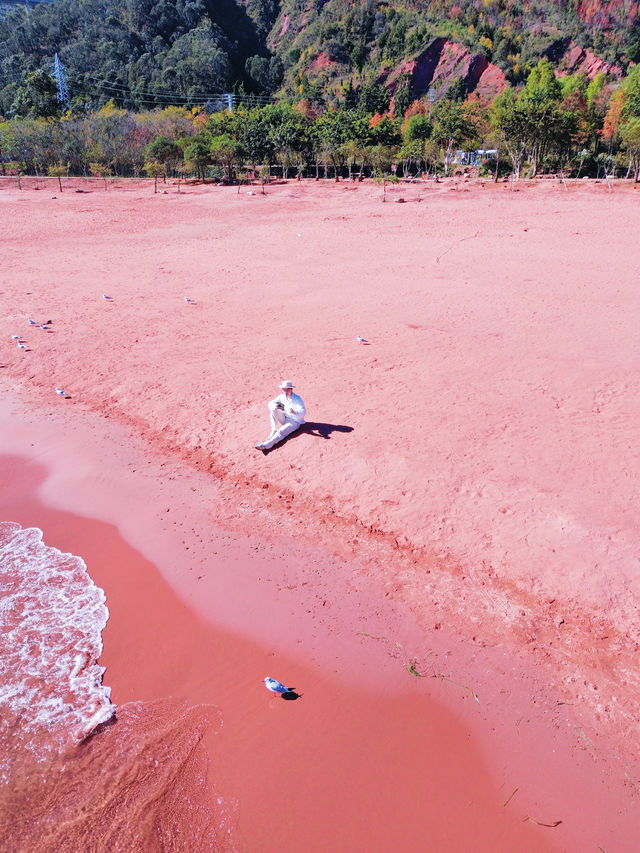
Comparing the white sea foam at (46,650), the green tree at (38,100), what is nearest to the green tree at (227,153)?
the green tree at (38,100)

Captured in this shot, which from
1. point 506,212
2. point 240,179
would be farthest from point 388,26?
point 506,212

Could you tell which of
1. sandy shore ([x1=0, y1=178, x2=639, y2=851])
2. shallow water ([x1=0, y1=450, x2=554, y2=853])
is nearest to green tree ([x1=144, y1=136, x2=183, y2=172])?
sandy shore ([x1=0, y1=178, x2=639, y2=851])

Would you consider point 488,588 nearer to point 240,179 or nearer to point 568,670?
point 568,670

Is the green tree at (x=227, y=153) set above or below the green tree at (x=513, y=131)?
below

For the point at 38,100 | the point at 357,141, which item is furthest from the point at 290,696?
the point at 38,100

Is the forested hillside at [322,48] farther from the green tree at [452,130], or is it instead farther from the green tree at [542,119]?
the green tree at [542,119]
